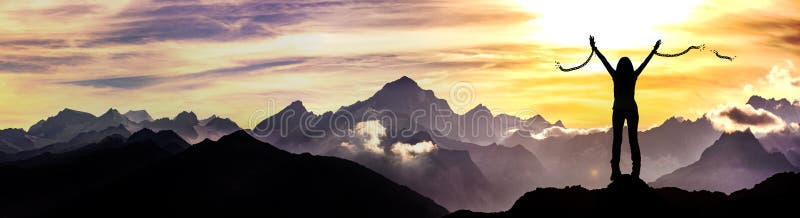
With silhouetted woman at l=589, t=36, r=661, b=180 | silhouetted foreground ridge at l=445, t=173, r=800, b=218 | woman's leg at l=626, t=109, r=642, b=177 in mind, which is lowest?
silhouetted foreground ridge at l=445, t=173, r=800, b=218

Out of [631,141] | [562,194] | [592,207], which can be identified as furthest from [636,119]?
[562,194]

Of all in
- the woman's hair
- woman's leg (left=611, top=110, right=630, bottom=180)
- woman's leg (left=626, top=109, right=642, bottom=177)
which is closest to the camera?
the woman's hair

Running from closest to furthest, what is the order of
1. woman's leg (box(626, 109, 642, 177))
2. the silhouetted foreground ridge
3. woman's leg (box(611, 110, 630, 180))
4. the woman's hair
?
the woman's hair, woman's leg (box(626, 109, 642, 177)), woman's leg (box(611, 110, 630, 180)), the silhouetted foreground ridge

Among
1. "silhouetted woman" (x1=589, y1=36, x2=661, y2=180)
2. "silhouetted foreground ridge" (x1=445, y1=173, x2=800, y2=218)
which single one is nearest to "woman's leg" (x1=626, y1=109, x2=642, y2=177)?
"silhouetted woman" (x1=589, y1=36, x2=661, y2=180)

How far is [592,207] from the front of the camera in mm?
58844

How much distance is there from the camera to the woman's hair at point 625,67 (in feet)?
146

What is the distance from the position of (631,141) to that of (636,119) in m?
1.57

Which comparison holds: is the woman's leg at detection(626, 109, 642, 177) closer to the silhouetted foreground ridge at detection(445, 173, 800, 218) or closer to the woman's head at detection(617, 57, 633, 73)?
the silhouetted foreground ridge at detection(445, 173, 800, 218)

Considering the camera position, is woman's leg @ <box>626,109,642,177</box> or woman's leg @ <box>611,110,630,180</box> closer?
woman's leg @ <box>626,109,642,177</box>

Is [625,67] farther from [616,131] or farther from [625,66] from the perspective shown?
[616,131]

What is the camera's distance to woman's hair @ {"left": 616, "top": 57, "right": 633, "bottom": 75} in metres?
44.4

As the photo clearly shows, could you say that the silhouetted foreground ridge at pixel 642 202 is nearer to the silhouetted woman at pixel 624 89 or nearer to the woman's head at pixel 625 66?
the silhouetted woman at pixel 624 89

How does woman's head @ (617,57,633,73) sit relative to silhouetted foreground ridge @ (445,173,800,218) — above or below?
above

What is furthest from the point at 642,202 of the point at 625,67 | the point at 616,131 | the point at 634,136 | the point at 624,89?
the point at 625,67
